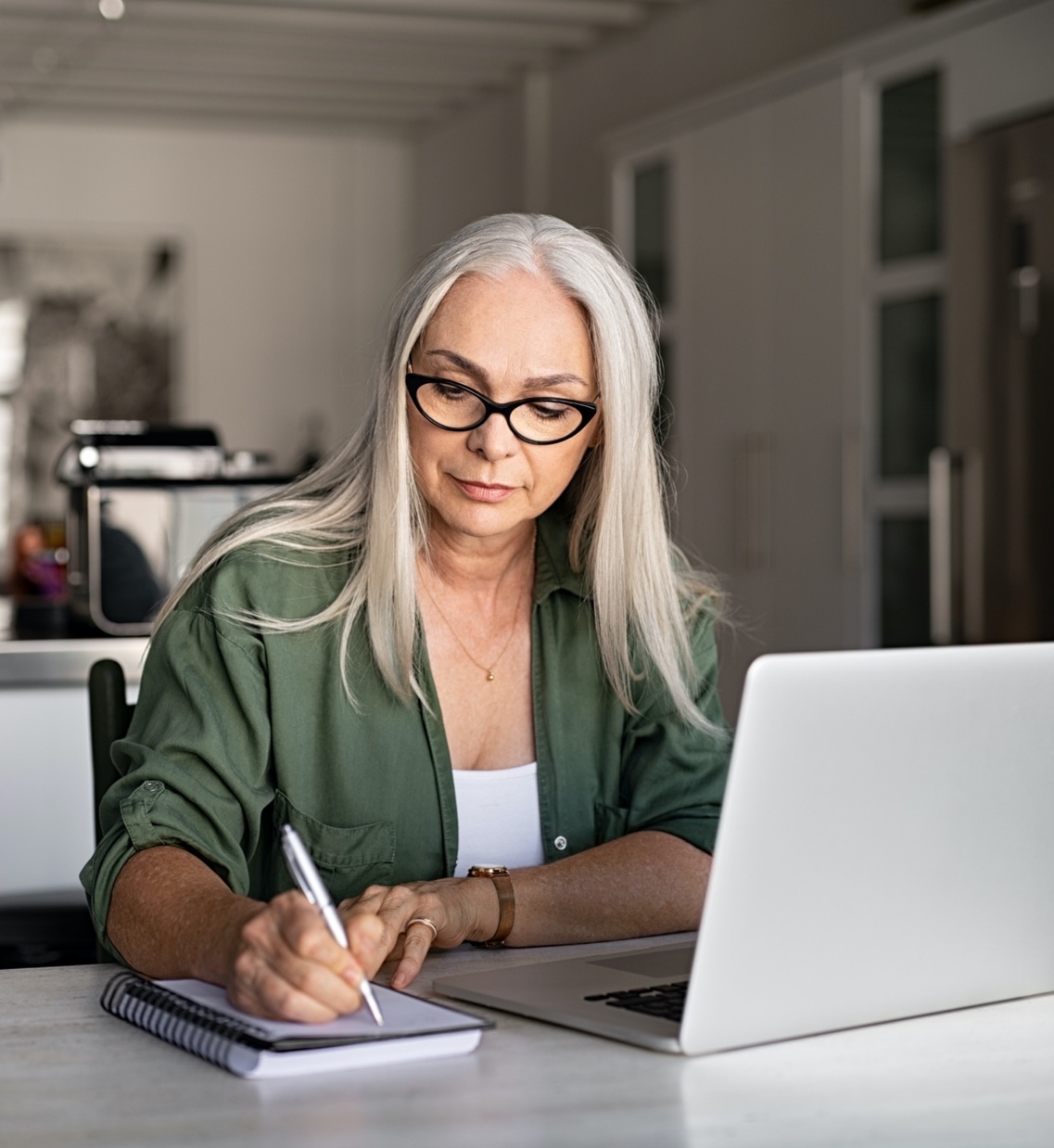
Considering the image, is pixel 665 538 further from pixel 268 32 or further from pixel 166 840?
pixel 268 32

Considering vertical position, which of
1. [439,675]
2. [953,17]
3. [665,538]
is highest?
[953,17]

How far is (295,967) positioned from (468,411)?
665mm

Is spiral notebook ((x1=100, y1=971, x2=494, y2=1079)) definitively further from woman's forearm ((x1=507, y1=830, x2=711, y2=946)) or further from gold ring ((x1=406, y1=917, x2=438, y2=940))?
woman's forearm ((x1=507, y1=830, x2=711, y2=946))

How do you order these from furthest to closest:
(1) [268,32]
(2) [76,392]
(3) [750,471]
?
(2) [76,392]
(1) [268,32]
(3) [750,471]

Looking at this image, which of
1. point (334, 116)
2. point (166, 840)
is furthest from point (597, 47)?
point (166, 840)

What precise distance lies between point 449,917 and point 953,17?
3.16 m

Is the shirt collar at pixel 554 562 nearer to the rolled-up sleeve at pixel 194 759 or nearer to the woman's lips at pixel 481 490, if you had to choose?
the woman's lips at pixel 481 490

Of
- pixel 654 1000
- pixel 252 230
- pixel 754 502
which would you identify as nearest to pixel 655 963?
pixel 654 1000

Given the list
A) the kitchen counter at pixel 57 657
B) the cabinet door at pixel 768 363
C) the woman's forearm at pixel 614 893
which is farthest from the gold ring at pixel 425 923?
the cabinet door at pixel 768 363

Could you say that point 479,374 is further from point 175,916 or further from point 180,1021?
point 180,1021

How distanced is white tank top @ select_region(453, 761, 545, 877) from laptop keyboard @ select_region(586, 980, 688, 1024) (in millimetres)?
469

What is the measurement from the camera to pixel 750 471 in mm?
4977

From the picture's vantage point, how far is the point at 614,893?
1.51 metres

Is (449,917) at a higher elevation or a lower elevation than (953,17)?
lower
